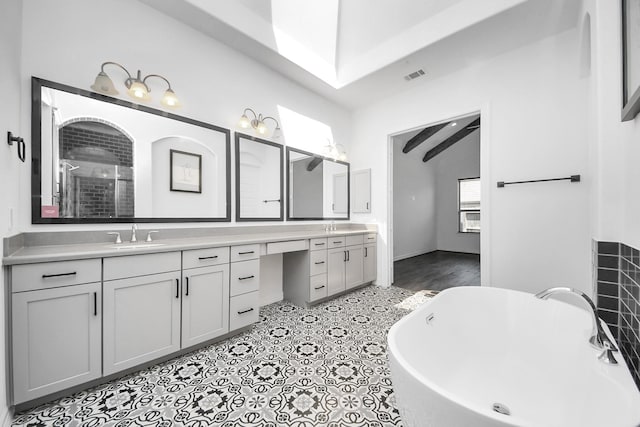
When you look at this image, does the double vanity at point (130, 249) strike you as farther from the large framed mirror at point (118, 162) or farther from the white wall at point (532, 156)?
the white wall at point (532, 156)

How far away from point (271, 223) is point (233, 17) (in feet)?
6.94

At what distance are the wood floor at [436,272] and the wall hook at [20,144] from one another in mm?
4003

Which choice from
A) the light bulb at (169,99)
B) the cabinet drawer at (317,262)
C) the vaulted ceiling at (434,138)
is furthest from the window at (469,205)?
the light bulb at (169,99)

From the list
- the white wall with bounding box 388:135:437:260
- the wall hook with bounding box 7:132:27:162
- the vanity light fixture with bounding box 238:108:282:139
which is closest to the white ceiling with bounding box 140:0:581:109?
the vanity light fixture with bounding box 238:108:282:139

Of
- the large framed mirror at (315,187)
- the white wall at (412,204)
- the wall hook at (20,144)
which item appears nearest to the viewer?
the wall hook at (20,144)

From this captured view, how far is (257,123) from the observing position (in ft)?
9.00

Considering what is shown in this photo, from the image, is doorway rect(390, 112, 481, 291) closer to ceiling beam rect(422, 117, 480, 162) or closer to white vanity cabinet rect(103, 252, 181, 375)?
ceiling beam rect(422, 117, 480, 162)

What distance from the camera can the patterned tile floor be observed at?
4.24 ft

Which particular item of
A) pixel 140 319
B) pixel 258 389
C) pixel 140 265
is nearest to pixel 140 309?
pixel 140 319

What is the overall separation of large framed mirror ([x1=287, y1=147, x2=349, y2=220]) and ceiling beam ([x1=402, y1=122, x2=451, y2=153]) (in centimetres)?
274

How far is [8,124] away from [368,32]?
10.6 ft

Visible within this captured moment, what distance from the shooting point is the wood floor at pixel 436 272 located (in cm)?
379

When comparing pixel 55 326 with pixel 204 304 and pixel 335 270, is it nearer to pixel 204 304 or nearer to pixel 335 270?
pixel 204 304

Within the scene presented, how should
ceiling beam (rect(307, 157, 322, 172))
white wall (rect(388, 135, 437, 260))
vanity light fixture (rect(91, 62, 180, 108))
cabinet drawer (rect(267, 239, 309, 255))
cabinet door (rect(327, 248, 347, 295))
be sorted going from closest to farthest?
vanity light fixture (rect(91, 62, 180, 108)), cabinet drawer (rect(267, 239, 309, 255)), cabinet door (rect(327, 248, 347, 295)), ceiling beam (rect(307, 157, 322, 172)), white wall (rect(388, 135, 437, 260))
